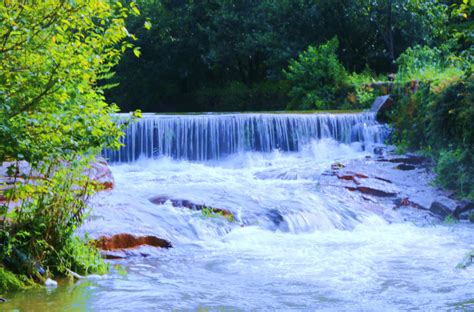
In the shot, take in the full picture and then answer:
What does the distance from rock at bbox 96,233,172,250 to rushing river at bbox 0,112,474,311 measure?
0.10 metres

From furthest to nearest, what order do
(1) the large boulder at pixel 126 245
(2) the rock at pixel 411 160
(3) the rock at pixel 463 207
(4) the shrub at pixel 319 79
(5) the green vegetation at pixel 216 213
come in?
(4) the shrub at pixel 319 79 → (2) the rock at pixel 411 160 → (3) the rock at pixel 463 207 → (5) the green vegetation at pixel 216 213 → (1) the large boulder at pixel 126 245

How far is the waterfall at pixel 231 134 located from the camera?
18000mm

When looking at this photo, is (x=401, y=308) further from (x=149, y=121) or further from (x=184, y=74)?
(x=184, y=74)

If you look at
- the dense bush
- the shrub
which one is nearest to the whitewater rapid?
the dense bush

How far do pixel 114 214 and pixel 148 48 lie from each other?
2524 cm

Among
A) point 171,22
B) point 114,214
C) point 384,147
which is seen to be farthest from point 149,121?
point 171,22

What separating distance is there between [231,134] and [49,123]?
12564 millimetres

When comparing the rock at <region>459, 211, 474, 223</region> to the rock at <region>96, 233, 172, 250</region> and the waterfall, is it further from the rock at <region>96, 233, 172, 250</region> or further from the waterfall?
the waterfall

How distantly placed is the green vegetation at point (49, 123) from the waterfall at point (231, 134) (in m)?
11.0

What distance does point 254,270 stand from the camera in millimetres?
7598

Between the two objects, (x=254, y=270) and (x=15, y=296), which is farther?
(x=254, y=270)

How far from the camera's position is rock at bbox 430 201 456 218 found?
11505 millimetres

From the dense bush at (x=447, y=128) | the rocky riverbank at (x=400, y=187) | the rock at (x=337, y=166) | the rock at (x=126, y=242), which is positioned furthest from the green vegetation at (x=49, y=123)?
the rock at (x=337, y=166)

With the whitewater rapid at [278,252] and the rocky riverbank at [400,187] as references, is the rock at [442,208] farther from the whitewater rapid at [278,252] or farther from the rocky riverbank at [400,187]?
the whitewater rapid at [278,252]
